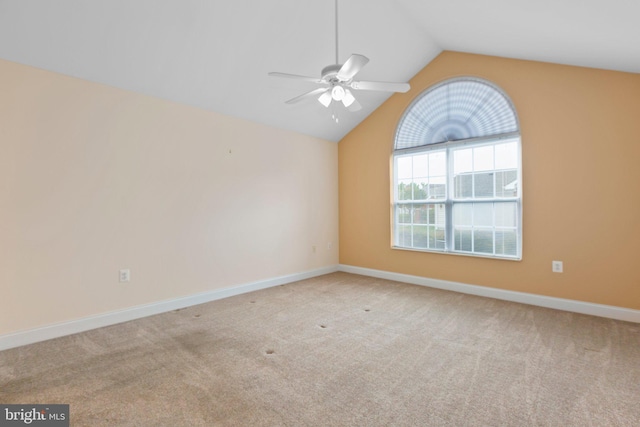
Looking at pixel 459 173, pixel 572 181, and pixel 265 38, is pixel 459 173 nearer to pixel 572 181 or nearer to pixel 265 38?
pixel 572 181

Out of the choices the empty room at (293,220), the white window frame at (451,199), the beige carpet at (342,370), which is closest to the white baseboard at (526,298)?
the empty room at (293,220)

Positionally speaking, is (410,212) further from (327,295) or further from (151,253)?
(151,253)

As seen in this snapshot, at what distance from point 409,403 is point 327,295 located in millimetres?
2244

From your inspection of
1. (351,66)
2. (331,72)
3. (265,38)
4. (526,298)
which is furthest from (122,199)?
(526,298)

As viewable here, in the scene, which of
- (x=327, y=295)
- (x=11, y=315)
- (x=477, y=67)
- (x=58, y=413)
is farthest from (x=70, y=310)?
(x=477, y=67)

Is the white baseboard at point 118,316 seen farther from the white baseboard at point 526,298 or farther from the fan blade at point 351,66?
the fan blade at point 351,66

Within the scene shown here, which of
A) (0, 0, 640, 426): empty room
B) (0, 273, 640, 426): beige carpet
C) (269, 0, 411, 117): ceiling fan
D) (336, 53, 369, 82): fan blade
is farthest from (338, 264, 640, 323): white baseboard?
(336, 53, 369, 82): fan blade

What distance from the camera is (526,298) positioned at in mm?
3523

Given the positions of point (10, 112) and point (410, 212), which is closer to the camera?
point (10, 112)

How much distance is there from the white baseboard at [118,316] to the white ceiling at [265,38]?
2.31 meters

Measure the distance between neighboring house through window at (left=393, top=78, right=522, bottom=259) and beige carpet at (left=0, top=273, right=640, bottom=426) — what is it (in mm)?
1066

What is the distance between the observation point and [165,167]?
3.39 meters

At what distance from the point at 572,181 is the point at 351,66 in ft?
9.33

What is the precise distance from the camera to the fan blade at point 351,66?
203cm
